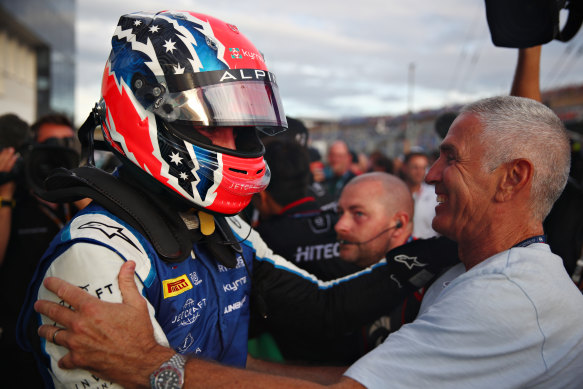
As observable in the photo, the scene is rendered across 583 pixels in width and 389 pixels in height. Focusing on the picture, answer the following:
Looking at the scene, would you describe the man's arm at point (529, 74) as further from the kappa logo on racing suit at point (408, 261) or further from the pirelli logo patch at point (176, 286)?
the pirelli logo patch at point (176, 286)

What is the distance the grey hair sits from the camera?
5.23ft

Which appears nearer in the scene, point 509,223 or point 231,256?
point 509,223

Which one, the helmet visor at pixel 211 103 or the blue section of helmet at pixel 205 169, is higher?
the helmet visor at pixel 211 103

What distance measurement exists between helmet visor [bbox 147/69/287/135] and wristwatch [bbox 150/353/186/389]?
0.83m

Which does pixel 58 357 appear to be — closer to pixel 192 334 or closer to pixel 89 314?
pixel 89 314

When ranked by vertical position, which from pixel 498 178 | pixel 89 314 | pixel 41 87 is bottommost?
pixel 41 87

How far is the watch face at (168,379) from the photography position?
127 centimetres

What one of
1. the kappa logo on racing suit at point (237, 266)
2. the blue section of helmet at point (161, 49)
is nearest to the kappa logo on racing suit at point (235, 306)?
the kappa logo on racing suit at point (237, 266)

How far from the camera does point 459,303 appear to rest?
1.41 metres

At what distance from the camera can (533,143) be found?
1592 millimetres

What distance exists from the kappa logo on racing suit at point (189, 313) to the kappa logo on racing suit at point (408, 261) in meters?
0.96

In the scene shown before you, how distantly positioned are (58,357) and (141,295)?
0.28m

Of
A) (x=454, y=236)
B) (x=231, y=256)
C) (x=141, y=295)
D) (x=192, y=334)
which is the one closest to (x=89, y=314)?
(x=141, y=295)

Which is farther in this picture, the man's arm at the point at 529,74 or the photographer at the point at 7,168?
the photographer at the point at 7,168
